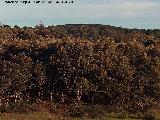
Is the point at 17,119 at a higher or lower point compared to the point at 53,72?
lower

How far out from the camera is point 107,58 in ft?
218

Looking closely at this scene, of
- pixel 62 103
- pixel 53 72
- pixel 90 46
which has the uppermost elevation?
pixel 90 46

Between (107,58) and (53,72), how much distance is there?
28.2 ft

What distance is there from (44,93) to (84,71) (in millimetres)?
7373

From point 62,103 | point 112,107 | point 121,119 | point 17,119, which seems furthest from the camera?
point 62,103

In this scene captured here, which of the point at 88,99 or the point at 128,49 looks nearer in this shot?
the point at 88,99

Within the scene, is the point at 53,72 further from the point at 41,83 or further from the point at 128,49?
the point at 128,49

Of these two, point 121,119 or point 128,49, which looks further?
point 128,49

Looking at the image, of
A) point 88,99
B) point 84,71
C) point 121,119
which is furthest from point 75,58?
point 121,119

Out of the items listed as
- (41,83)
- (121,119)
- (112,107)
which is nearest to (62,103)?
(41,83)

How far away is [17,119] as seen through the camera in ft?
153

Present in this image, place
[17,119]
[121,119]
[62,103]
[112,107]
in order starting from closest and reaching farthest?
1. [17,119]
2. [121,119]
3. [112,107]
4. [62,103]

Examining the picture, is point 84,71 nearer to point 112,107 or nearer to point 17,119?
point 112,107

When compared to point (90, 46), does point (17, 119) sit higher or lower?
lower
